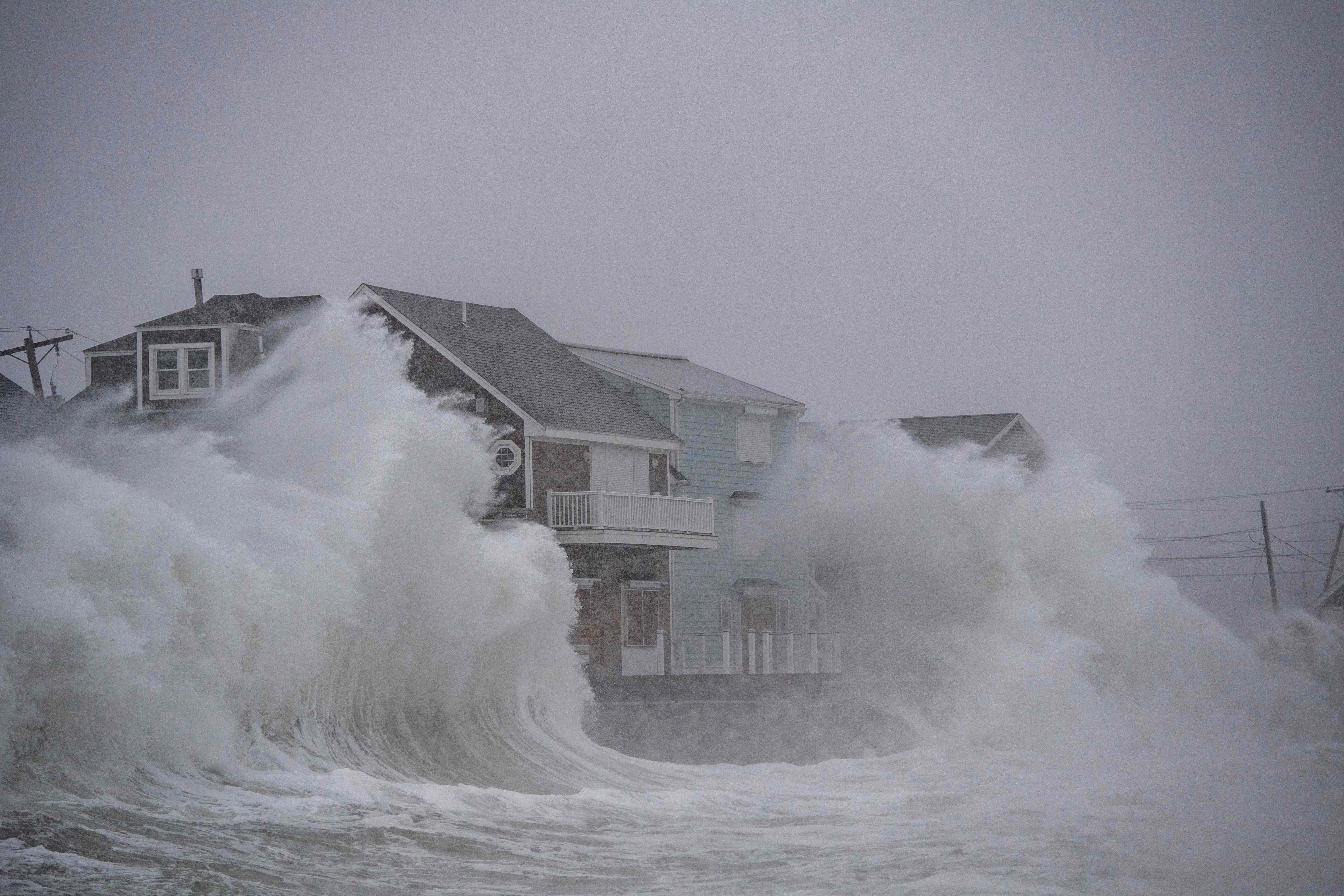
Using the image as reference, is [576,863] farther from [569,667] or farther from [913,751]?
[913,751]

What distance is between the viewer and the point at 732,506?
121 ft

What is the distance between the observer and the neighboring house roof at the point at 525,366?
3189 cm

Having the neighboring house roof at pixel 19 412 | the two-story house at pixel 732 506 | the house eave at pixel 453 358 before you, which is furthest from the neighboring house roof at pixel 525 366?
the neighboring house roof at pixel 19 412

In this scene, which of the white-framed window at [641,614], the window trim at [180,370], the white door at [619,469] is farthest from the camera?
the white door at [619,469]

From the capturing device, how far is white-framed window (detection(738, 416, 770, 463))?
3734 centimetres

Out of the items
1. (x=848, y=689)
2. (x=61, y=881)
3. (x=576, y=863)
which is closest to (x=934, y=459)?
(x=848, y=689)

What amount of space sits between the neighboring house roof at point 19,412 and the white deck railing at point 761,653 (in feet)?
43.7

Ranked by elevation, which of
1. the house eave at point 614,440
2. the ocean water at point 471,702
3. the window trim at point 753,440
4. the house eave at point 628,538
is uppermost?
the window trim at point 753,440

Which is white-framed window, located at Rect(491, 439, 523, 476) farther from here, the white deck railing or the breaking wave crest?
the white deck railing

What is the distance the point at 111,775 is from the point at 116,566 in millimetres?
2149

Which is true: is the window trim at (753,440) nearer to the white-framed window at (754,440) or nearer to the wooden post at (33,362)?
the white-framed window at (754,440)

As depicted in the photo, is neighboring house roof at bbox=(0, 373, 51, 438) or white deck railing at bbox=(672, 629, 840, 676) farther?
Answer: white deck railing at bbox=(672, 629, 840, 676)

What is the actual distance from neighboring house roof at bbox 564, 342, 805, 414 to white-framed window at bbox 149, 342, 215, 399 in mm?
8650

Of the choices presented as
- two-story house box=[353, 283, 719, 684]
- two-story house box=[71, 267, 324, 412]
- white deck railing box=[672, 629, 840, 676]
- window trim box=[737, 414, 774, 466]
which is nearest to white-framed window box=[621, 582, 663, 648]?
two-story house box=[353, 283, 719, 684]
